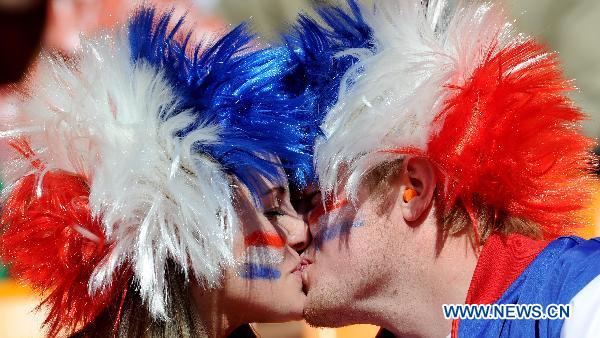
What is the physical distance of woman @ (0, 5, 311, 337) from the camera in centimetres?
192

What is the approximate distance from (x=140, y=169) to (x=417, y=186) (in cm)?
73

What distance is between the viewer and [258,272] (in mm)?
2135

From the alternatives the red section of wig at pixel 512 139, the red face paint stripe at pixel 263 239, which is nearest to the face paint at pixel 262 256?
the red face paint stripe at pixel 263 239

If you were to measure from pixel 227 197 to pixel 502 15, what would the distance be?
0.92 m

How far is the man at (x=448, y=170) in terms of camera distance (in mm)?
1904

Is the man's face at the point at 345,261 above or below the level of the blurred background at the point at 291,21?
below

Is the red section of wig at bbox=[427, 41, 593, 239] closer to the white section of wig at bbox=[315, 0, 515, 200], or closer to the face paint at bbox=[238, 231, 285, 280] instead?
the white section of wig at bbox=[315, 0, 515, 200]

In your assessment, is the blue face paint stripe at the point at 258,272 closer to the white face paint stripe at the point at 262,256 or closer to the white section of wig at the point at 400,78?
the white face paint stripe at the point at 262,256

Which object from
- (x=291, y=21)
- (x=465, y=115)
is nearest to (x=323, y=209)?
(x=465, y=115)

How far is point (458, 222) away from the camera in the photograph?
6.52ft

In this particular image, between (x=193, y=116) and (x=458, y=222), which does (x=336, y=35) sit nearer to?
(x=193, y=116)

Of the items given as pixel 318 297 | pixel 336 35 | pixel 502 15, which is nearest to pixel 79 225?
pixel 318 297

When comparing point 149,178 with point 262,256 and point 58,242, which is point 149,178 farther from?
point 262,256

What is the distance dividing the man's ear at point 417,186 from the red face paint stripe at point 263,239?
1.23 ft
